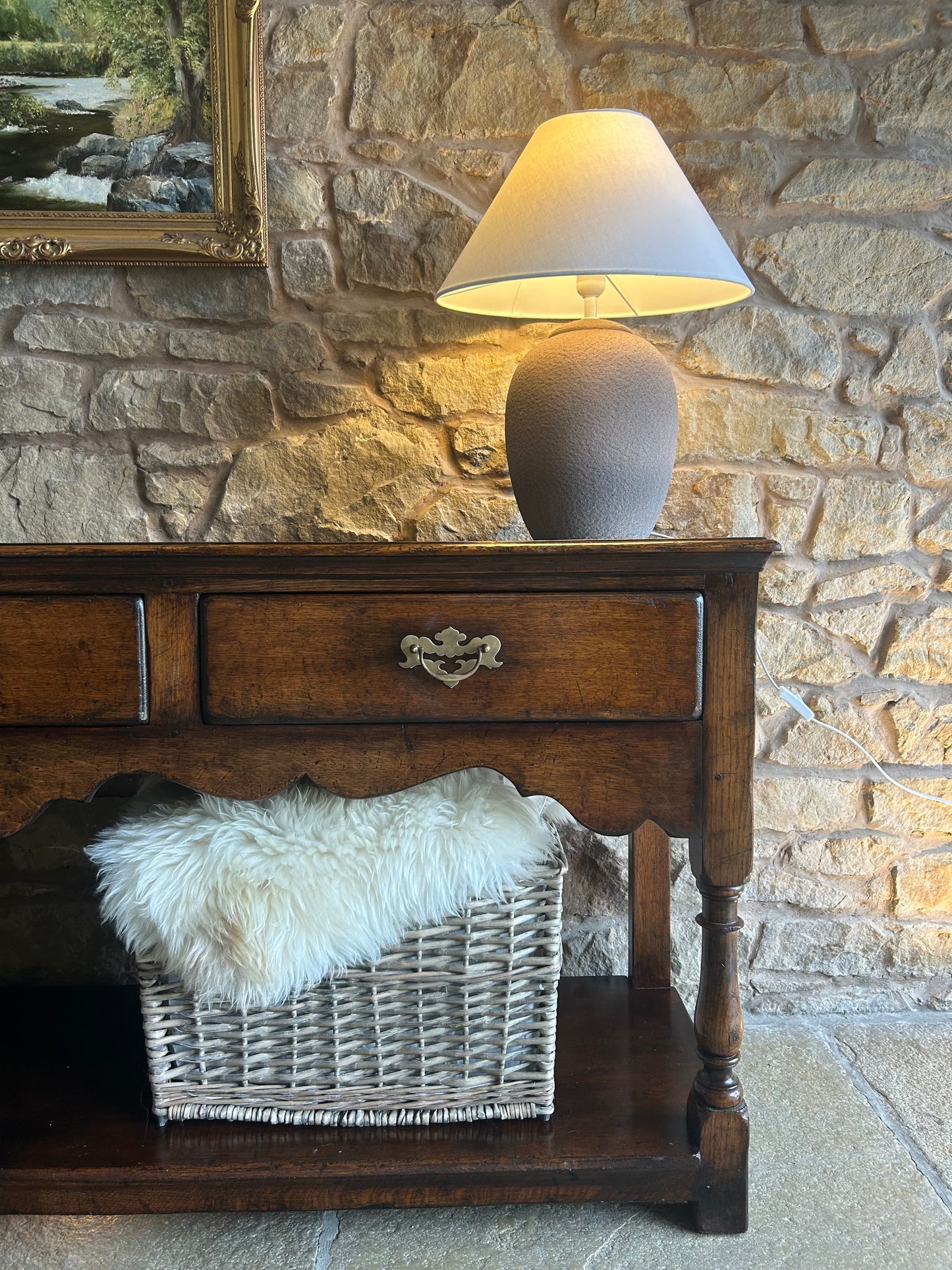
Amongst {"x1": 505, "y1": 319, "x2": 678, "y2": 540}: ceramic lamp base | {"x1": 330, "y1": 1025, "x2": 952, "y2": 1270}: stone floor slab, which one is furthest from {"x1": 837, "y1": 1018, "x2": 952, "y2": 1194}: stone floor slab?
{"x1": 505, "y1": 319, "x2": 678, "y2": 540}: ceramic lamp base

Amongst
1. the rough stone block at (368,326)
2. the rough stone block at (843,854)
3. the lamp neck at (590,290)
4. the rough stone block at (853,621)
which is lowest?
the rough stone block at (843,854)

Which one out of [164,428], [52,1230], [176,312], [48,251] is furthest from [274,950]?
[48,251]

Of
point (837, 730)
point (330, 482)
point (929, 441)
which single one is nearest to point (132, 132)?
point (330, 482)

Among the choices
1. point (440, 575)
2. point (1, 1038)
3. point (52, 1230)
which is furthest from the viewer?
point (1, 1038)

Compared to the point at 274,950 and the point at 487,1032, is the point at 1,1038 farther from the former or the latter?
the point at 487,1032

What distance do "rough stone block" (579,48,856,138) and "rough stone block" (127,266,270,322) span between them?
646 millimetres

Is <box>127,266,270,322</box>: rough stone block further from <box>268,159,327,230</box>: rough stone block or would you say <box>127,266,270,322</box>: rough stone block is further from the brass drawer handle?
the brass drawer handle

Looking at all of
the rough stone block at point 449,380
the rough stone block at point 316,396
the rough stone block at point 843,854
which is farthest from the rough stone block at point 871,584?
the rough stone block at point 316,396

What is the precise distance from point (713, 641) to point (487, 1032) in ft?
1.89

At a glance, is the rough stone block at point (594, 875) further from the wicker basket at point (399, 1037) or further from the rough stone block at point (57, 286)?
the rough stone block at point (57, 286)

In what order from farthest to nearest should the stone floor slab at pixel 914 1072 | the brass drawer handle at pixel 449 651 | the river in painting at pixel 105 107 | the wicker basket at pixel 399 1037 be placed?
the river in painting at pixel 105 107
the stone floor slab at pixel 914 1072
the wicker basket at pixel 399 1037
the brass drawer handle at pixel 449 651

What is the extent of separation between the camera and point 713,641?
107 centimetres

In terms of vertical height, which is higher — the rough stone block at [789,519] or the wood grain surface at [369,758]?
the rough stone block at [789,519]

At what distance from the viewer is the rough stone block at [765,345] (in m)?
1.63
